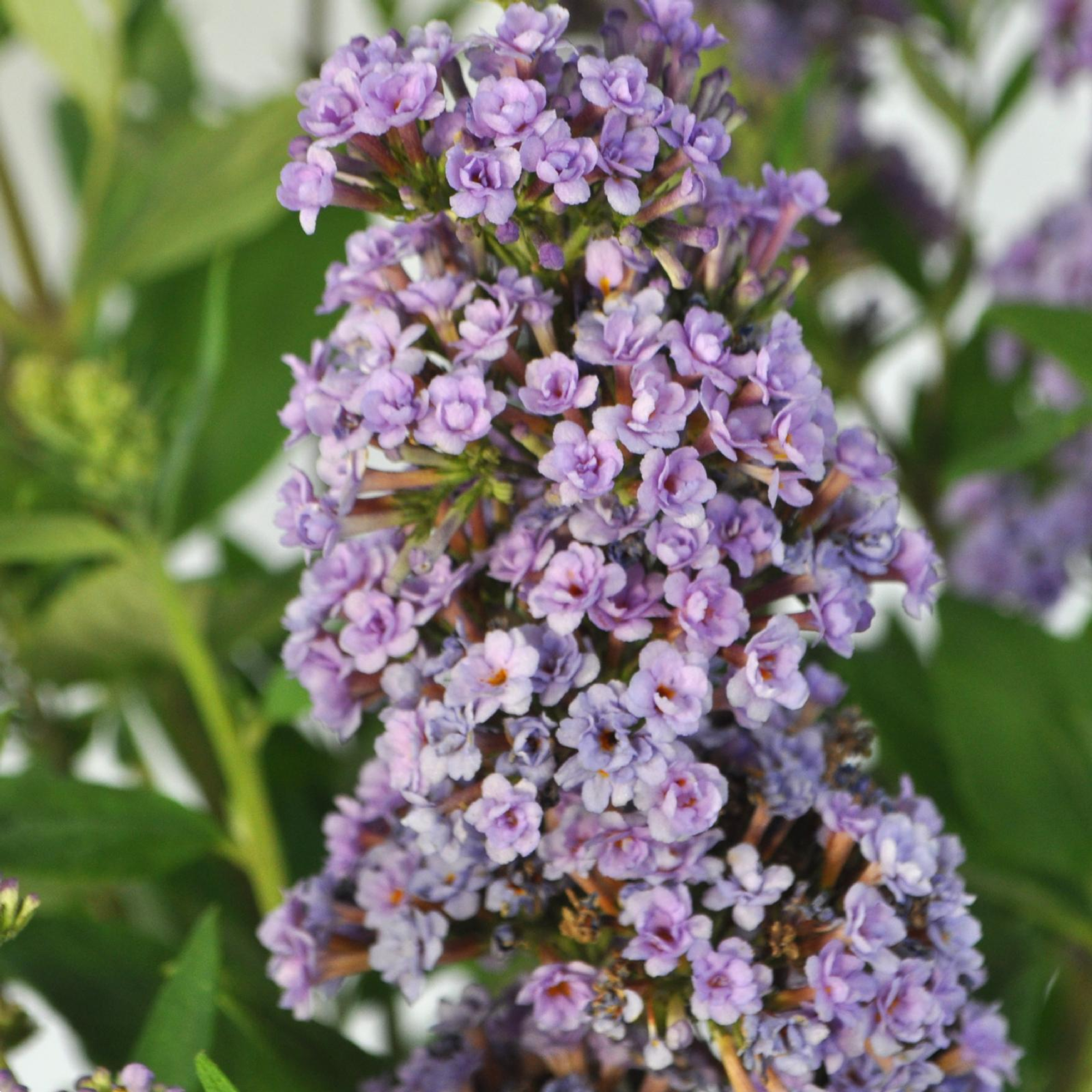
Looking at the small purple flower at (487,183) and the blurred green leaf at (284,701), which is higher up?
the small purple flower at (487,183)

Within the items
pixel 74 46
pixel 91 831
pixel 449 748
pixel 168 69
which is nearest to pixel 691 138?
pixel 449 748

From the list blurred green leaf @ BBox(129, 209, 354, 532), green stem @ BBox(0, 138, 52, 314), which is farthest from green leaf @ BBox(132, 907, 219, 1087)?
green stem @ BBox(0, 138, 52, 314)

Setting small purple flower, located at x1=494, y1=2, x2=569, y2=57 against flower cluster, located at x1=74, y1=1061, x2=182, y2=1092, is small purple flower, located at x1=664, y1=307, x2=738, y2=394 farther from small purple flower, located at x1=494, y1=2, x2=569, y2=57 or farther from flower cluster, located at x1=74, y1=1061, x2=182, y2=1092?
flower cluster, located at x1=74, y1=1061, x2=182, y2=1092

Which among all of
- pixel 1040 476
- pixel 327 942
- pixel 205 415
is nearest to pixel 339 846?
pixel 327 942

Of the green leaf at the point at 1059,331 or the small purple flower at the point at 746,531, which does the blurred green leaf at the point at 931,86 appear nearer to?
the green leaf at the point at 1059,331

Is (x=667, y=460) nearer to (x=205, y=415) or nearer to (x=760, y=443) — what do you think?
(x=760, y=443)

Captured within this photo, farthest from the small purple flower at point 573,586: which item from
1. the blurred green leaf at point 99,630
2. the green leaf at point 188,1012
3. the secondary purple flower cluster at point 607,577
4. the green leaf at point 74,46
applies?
the green leaf at point 74,46
